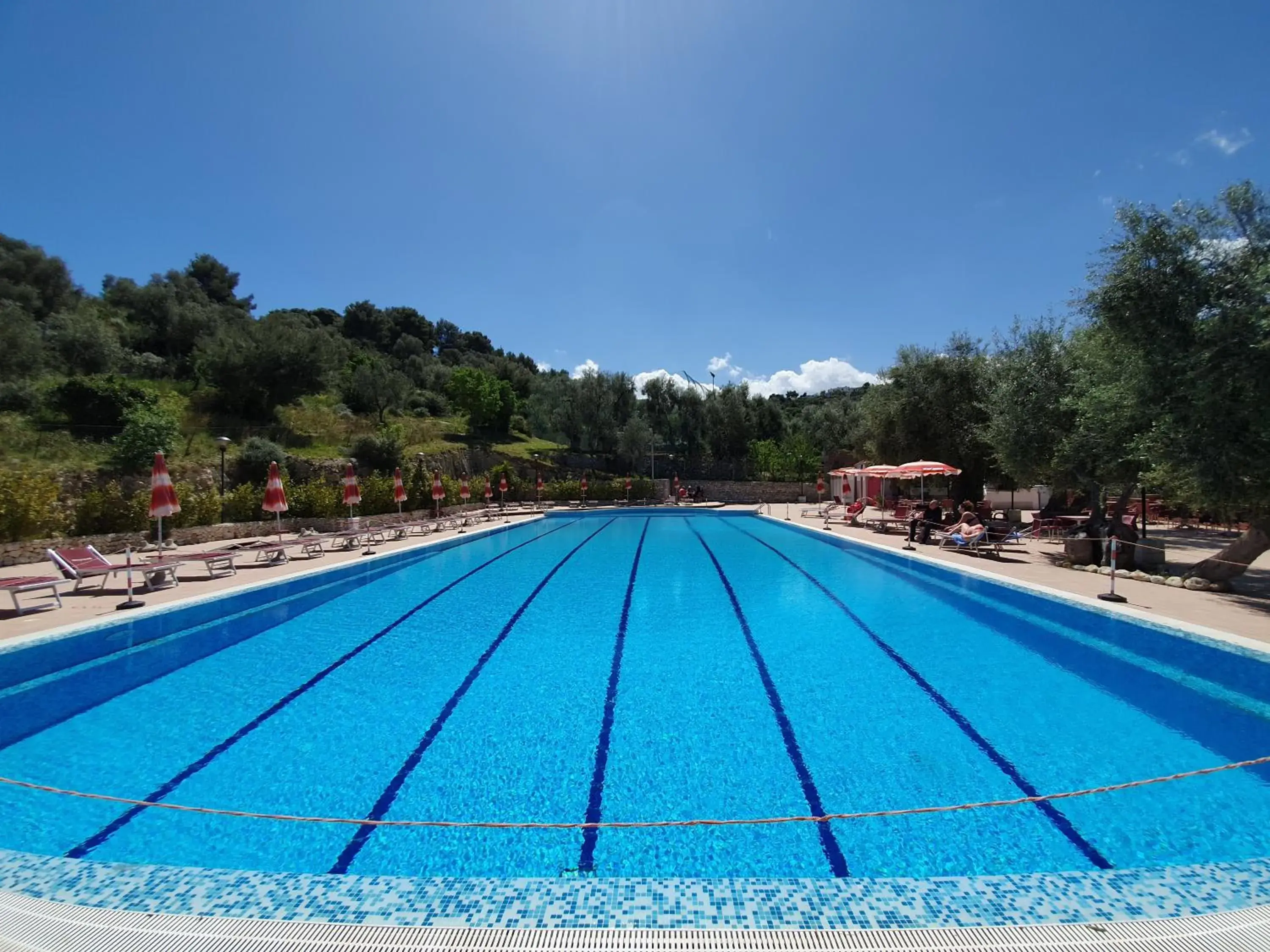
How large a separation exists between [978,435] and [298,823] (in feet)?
49.0

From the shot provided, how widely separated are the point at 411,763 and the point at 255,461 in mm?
17740

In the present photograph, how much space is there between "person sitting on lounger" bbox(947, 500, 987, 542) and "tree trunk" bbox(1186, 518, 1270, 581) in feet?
11.7

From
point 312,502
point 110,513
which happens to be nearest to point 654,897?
point 110,513

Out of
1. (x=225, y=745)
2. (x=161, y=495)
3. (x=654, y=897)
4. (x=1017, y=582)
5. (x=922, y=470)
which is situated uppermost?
(x=922, y=470)

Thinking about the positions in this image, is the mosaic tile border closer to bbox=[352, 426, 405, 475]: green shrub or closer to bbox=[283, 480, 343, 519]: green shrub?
bbox=[283, 480, 343, 519]: green shrub

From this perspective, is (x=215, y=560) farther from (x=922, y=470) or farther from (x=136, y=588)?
(x=922, y=470)

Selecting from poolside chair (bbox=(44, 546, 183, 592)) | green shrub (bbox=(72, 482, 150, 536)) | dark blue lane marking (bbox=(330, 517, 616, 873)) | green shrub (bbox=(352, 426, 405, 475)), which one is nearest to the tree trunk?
dark blue lane marking (bbox=(330, 517, 616, 873))

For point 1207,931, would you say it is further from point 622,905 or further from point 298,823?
point 298,823

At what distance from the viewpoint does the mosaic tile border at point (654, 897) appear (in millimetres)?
2193

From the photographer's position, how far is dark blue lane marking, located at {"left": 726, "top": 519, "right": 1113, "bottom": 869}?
3064 millimetres

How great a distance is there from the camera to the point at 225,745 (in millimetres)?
4242

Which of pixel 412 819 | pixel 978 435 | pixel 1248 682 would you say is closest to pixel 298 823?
pixel 412 819

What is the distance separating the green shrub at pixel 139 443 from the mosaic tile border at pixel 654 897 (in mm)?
16316

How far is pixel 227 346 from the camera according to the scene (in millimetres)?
23812
